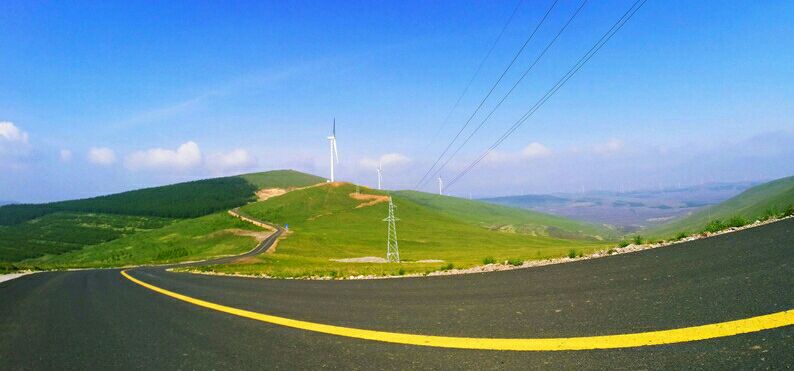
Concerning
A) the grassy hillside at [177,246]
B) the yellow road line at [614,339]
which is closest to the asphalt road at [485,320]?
the yellow road line at [614,339]

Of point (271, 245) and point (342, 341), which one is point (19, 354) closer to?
point (342, 341)

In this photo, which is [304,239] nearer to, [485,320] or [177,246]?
[177,246]

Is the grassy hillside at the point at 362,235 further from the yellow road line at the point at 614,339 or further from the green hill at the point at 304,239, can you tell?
the yellow road line at the point at 614,339

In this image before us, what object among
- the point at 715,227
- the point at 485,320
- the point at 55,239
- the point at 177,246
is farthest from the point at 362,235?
the point at 55,239

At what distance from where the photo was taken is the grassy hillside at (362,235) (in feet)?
254

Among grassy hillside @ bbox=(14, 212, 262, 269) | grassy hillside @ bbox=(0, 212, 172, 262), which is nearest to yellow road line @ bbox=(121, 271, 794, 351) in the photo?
grassy hillside @ bbox=(14, 212, 262, 269)

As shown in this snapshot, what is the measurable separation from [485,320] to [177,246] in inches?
4718

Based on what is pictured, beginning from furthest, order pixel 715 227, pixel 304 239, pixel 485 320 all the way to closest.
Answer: pixel 304 239, pixel 715 227, pixel 485 320

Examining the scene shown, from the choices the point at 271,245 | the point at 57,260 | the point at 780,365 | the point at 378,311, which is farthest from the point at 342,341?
the point at 57,260

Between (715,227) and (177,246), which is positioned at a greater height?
(715,227)

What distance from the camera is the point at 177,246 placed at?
106 meters

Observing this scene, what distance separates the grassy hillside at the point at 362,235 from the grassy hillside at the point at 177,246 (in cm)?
1423

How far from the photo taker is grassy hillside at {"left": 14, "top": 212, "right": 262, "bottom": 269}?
89975 mm

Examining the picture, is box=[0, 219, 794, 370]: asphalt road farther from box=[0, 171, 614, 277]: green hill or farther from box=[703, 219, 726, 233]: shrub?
box=[0, 171, 614, 277]: green hill
